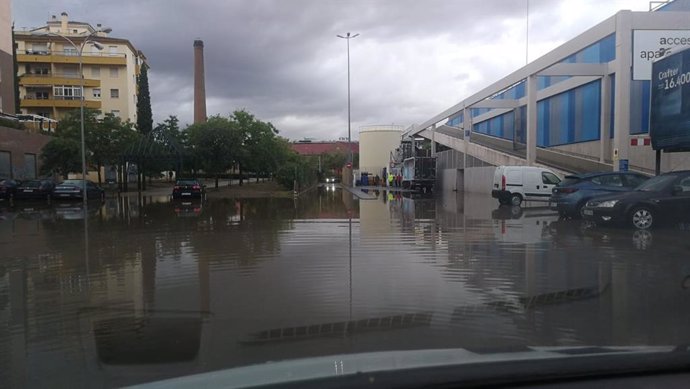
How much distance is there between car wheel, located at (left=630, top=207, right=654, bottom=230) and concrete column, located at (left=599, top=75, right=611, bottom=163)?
16252 mm

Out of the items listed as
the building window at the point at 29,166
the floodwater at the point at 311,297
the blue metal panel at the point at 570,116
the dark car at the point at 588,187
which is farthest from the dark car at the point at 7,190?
the blue metal panel at the point at 570,116

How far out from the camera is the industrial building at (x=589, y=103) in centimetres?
2327

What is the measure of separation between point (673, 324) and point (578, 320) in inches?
34.9

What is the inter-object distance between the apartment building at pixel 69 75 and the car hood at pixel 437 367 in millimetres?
67217

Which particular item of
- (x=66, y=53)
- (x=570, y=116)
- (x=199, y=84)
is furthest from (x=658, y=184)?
(x=66, y=53)

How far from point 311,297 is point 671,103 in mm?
14535

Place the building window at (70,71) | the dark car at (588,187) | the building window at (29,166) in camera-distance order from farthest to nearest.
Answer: the building window at (70,71)
the building window at (29,166)
the dark car at (588,187)

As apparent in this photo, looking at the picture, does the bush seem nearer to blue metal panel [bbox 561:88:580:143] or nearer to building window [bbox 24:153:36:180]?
building window [bbox 24:153:36:180]

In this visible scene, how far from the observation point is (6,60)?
44375mm

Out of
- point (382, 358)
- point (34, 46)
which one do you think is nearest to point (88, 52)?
point (34, 46)

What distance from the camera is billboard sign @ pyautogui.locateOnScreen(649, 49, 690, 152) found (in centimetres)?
1612

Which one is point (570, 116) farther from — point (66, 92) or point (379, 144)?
point (66, 92)

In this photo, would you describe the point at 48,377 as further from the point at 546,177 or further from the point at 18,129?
the point at 18,129

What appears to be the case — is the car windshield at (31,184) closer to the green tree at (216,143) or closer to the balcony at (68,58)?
the green tree at (216,143)
